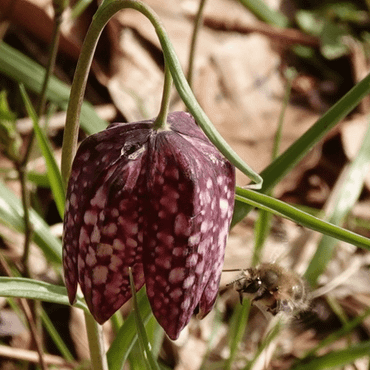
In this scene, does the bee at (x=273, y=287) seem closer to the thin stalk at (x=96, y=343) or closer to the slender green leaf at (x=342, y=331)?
the thin stalk at (x=96, y=343)

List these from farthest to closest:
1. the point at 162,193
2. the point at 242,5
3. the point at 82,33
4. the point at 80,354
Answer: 1. the point at 242,5
2. the point at 82,33
3. the point at 80,354
4. the point at 162,193

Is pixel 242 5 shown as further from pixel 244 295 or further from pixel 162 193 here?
pixel 162 193

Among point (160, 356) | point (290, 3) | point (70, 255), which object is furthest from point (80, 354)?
point (290, 3)

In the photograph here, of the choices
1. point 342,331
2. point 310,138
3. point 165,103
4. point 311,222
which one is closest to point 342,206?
point 342,331

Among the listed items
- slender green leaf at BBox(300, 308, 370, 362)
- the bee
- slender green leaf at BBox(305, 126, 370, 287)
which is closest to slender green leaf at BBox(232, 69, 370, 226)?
the bee

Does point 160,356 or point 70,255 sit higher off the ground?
point 70,255

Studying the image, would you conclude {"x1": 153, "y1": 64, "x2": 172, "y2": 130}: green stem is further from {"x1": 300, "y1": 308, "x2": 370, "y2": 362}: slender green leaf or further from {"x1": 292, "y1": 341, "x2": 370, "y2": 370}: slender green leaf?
{"x1": 300, "y1": 308, "x2": 370, "y2": 362}: slender green leaf

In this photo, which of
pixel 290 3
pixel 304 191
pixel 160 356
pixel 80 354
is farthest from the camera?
pixel 290 3

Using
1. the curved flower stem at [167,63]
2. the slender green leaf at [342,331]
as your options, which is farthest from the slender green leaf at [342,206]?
the curved flower stem at [167,63]
